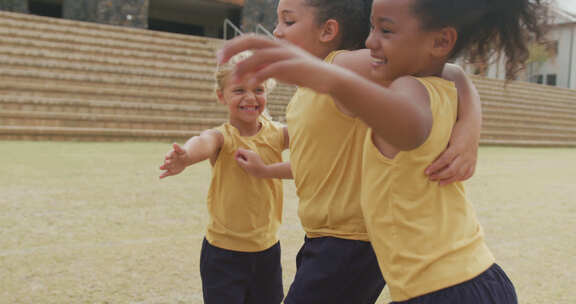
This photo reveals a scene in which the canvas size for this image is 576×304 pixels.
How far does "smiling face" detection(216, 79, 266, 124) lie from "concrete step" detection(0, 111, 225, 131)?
7457 mm

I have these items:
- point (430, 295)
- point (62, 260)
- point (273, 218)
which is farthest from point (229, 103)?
point (62, 260)

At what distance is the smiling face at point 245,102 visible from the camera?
6.11 feet

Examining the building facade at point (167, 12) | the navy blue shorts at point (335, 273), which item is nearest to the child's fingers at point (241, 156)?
the navy blue shorts at point (335, 273)

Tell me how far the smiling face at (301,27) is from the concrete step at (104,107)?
27.4 ft

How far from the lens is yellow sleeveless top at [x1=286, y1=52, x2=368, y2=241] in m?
1.33

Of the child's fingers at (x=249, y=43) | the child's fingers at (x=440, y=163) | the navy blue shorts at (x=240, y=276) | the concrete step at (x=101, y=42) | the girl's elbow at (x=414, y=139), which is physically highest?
the child's fingers at (x=249, y=43)

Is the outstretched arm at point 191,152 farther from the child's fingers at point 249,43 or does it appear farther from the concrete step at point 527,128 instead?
the concrete step at point 527,128

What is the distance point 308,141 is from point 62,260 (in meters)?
1.73

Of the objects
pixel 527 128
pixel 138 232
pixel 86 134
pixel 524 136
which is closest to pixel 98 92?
pixel 86 134

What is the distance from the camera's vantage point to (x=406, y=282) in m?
1.02

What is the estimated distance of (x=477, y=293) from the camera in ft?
3.31

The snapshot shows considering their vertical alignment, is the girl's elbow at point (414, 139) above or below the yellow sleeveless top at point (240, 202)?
above

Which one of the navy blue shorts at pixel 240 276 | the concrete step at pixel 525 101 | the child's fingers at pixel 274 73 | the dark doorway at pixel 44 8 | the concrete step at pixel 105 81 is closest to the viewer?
the child's fingers at pixel 274 73

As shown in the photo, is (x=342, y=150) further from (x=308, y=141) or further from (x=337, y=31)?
(x=337, y=31)
